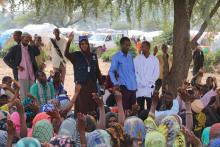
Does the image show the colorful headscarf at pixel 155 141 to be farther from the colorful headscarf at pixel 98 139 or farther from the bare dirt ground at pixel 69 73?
the bare dirt ground at pixel 69 73

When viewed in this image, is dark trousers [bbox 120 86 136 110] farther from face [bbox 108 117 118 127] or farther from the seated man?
face [bbox 108 117 118 127]

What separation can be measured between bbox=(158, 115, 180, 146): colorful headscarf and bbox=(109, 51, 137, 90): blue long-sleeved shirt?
2727 mm

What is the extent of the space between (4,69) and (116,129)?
18.9 m

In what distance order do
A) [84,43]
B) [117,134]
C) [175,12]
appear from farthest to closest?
[175,12]
[84,43]
[117,134]

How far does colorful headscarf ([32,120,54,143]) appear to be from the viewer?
549cm

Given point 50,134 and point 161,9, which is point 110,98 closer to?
point 161,9

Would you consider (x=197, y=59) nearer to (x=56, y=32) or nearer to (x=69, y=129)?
(x=56, y=32)

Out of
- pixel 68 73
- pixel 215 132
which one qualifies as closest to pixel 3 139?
pixel 215 132

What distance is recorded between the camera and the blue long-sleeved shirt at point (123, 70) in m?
8.47

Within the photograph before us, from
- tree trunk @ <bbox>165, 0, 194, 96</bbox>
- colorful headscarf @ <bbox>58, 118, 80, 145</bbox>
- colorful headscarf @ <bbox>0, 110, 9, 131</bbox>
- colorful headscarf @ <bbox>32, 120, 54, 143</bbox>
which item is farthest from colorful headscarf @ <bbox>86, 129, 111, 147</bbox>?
tree trunk @ <bbox>165, 0, 194, 96</bbox>

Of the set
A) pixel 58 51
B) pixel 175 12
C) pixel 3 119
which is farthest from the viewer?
pixel 58 51

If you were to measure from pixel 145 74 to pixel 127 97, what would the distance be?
22.0 inches

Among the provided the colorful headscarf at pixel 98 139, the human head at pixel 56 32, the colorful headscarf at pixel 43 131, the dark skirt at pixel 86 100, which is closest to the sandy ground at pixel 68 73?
the human head at pixel 56 32

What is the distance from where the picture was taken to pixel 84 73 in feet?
26.5
